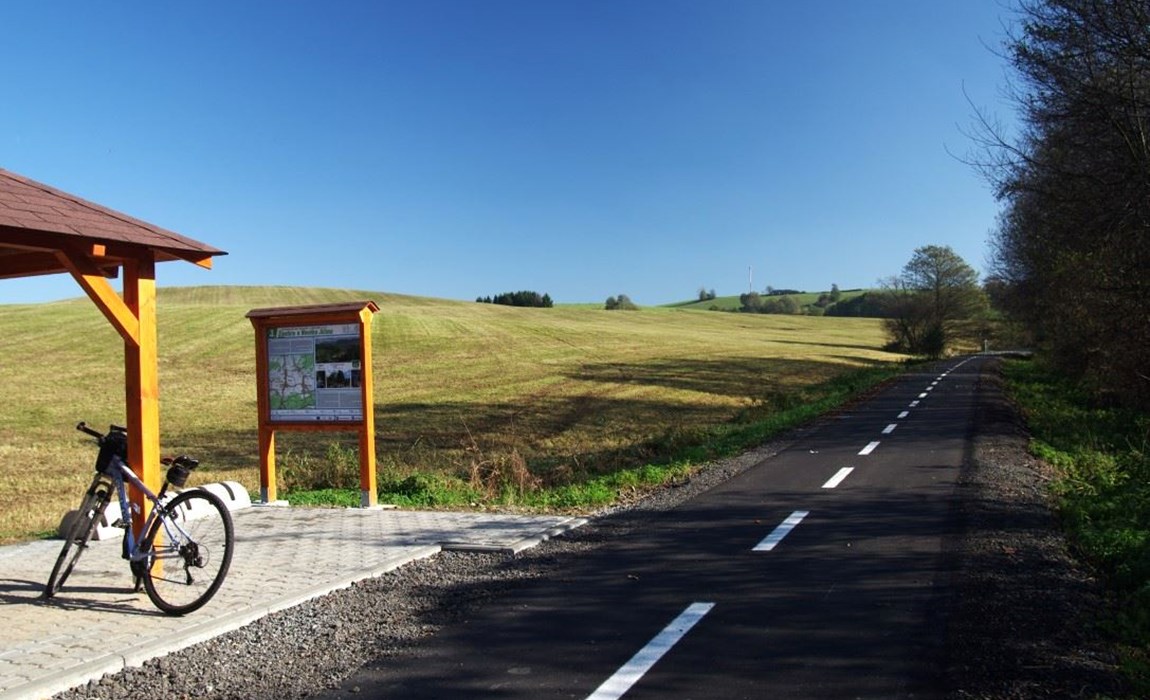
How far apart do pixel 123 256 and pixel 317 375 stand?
4025 millimetres

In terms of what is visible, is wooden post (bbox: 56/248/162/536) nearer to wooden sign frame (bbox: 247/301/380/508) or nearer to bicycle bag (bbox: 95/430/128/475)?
bicycle bag (bbox: 95/430/128/475)

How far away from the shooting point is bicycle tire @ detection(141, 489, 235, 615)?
5848 mm

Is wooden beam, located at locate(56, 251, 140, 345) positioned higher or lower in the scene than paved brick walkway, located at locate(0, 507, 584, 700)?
higher

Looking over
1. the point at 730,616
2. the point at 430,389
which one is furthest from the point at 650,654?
the point at 430,389

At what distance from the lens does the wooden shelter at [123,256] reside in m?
6.05

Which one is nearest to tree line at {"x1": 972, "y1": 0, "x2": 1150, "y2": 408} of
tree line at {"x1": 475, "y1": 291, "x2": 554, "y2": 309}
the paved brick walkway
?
the paved brick walkway

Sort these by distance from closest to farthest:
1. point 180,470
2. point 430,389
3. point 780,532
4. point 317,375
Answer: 1. point 180,470
2. point 780,532
3. point 317,375
4. point 430,389

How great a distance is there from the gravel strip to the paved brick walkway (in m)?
0.16

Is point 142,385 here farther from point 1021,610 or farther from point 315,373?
point 1021,610

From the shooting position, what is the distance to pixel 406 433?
21.8 meters

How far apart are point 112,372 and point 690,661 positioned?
39682 mm

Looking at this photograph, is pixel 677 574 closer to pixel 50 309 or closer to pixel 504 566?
pixel 504 566

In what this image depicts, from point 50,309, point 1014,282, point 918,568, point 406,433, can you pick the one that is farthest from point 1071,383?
point 50,309

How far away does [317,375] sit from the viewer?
10.4 metres
